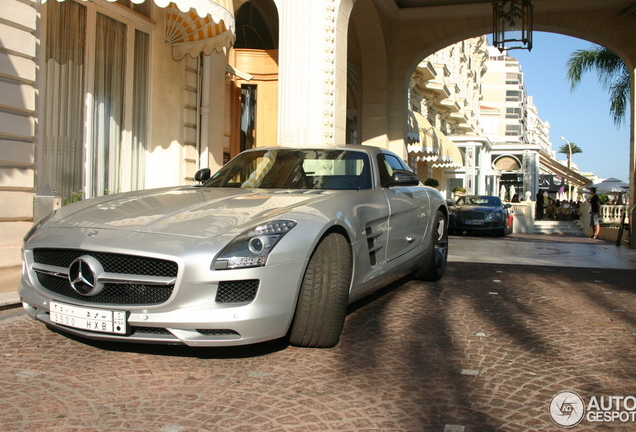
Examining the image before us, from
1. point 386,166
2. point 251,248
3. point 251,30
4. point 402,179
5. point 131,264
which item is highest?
point 251,30

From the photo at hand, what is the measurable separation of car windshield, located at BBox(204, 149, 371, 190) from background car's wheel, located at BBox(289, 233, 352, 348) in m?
1.10

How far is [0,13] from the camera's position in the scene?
292 inches

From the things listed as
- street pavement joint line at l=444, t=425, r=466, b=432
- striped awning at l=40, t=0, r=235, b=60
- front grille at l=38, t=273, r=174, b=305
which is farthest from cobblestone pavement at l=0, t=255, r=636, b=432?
striped awning at l=40, t=0, r=235, b=60

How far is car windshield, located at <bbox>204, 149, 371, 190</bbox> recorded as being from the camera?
4816 mm

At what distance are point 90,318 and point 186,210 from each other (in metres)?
0.91

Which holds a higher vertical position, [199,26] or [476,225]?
[199,26]

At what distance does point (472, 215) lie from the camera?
20.2m

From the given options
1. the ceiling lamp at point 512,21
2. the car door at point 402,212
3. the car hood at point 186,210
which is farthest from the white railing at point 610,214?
the car hood at point 186,210

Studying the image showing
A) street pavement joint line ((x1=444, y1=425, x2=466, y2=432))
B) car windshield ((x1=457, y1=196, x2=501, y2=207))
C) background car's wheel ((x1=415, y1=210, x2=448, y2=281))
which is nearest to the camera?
street pavement joint line ((x1=444, y1=425, x2=466, y2=432))

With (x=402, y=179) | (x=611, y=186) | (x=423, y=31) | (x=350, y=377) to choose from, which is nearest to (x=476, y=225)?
(x=423, y=31)

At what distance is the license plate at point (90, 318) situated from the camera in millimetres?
3176

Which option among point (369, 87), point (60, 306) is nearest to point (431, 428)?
point (60, 306)

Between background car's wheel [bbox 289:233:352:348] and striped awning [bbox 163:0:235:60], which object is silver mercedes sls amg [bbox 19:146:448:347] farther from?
striped awning [bbox 163:0:235:60]

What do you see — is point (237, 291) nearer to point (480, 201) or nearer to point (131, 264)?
point (131, 264)
